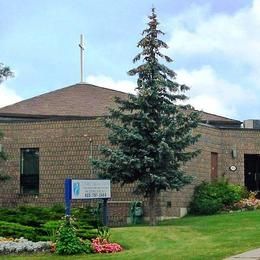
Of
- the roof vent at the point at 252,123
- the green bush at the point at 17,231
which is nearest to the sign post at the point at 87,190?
the green bush at the point at 17,231

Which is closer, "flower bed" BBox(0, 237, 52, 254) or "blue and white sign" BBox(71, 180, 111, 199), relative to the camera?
"flower bed" BBox(0, 237, 52, 254)

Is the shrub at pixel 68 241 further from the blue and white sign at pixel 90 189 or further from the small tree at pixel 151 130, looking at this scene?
the small tree at pixel 151 130

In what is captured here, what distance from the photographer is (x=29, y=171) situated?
3500 cm

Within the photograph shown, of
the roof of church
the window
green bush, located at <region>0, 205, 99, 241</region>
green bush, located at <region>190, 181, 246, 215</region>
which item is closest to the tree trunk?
green bush, located at <region>0, 205, 99, 241</region>

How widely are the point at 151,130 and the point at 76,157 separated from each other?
8.15 metres

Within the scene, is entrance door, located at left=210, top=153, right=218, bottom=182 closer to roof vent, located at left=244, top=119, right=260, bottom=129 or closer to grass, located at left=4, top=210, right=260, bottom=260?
roof vent, located at left=244, top=119, right=260, bottom=129

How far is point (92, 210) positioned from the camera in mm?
30031

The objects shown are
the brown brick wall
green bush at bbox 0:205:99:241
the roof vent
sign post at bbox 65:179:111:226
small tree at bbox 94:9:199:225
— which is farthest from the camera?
the roof vent

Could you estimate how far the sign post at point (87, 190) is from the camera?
20.8 m

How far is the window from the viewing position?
114 ft

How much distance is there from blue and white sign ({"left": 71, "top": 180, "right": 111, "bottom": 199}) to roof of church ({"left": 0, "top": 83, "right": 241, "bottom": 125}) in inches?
556

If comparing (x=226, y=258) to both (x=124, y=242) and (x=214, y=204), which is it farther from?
(x=214, y=204)

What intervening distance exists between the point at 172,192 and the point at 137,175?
238 inches

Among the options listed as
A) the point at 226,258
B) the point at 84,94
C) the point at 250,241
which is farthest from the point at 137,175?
the point at 84,94
